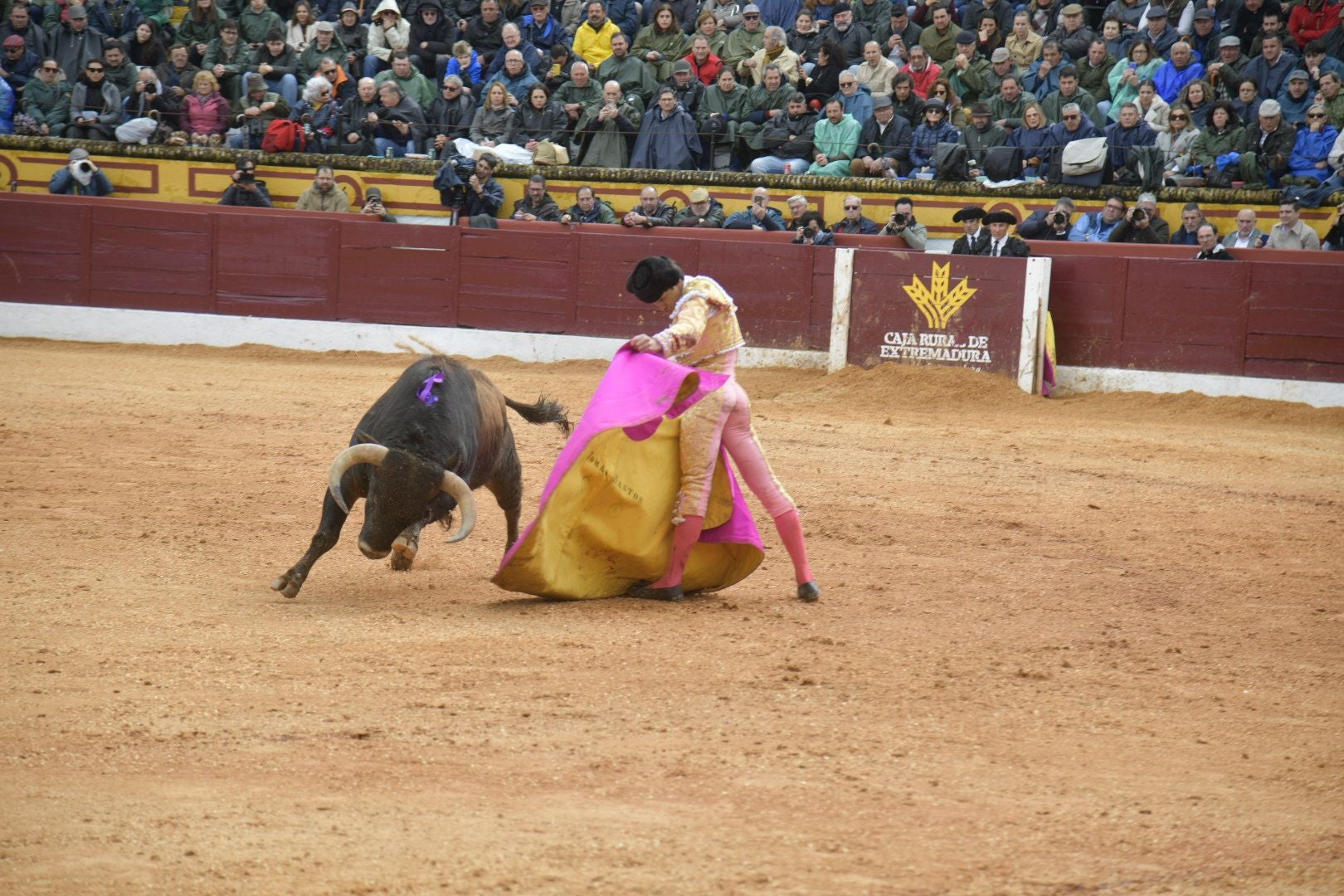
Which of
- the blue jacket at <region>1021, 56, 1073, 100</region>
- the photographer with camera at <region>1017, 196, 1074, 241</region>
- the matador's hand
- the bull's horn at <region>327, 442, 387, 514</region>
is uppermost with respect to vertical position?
the blue jacket at <region>1021, 56, 1073, 100</region>

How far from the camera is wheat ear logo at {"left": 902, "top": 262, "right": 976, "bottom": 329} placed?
11617mm

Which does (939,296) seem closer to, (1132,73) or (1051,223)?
(1051,223)

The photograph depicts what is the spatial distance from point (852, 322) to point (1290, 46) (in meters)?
4.65

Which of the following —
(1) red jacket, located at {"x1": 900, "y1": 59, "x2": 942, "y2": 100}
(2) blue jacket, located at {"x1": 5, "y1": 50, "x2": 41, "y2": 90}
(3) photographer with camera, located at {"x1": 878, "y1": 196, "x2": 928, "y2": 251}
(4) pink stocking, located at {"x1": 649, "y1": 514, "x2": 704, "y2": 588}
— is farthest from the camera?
(2) blue jacket, located at {"x1": 5, "y1": 50, "x2": 41, "y2": 90}

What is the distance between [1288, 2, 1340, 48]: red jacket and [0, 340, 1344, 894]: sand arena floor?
629cm

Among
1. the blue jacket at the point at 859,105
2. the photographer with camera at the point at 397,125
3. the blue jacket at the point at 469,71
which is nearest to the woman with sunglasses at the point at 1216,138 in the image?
the blue jacket at the point at 859,105

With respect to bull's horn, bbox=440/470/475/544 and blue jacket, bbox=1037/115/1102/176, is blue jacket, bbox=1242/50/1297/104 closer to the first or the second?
blue jacket, bbox=1037/115/1102/176

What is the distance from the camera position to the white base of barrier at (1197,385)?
1097 centimetres

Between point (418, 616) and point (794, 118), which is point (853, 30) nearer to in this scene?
point (794, 118)

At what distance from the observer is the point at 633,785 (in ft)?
10.6

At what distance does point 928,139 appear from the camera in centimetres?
1288

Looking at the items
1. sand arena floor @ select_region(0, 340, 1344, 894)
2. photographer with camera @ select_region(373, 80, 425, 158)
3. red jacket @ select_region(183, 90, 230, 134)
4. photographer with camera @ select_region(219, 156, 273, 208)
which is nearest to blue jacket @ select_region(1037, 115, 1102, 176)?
sand arena floor @ select_region(0, 340, 1344, 894)

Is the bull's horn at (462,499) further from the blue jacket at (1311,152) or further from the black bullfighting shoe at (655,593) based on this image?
the blue jacket at (1311,152)

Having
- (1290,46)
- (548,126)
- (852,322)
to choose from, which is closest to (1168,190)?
(1290,46)
